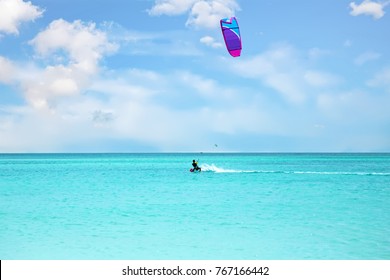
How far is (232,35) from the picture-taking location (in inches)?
657

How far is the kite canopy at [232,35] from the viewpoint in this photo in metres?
16.5

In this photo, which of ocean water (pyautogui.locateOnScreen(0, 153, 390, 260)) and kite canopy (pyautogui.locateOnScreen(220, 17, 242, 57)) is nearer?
A: ocean water (pyautogui.locateOnScreen(0, 153, 390, 260))

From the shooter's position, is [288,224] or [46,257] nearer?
[46,257]

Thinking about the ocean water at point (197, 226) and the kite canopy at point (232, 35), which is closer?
the ocean water at point (197, 226)

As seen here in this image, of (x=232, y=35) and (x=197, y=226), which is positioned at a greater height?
(x=232, y=35)

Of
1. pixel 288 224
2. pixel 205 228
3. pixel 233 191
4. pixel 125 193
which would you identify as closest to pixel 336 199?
pixel 233 191

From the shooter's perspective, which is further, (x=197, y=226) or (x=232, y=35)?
(x=232, y=35)

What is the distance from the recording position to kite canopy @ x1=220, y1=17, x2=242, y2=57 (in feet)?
54.1

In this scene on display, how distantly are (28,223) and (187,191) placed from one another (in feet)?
30.9

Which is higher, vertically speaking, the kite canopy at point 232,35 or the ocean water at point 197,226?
the kite canopy at point 232,35

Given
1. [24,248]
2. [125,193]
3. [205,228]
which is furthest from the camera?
[125,193]

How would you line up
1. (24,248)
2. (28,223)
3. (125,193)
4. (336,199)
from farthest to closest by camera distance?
1. (125,193)
2. (336,199)
3. (28,223)
4. (24,248)
